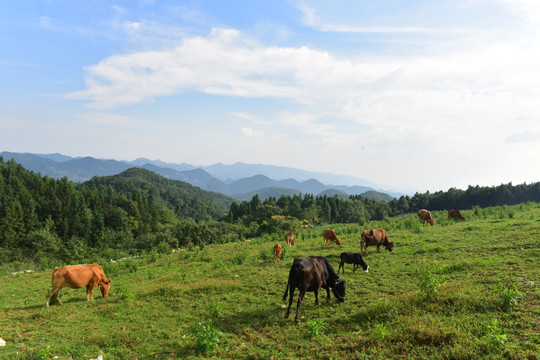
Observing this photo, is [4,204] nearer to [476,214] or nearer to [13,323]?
[13,323]

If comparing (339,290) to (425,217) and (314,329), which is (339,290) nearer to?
(314,329)

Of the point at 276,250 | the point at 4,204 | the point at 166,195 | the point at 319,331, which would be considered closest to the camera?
the point at 319,331

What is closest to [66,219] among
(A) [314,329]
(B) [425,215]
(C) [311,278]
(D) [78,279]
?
(D) [78,279]

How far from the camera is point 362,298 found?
10156 mm

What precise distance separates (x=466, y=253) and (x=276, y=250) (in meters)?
10.9

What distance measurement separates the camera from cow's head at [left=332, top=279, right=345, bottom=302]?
9938 millimetres

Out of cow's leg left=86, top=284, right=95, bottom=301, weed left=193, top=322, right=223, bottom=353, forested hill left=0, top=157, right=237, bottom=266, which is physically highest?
weed left=193, top=322, right=223, bottom=353

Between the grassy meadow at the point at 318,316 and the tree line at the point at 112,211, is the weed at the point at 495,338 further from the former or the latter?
the tree line at the point at 112,211

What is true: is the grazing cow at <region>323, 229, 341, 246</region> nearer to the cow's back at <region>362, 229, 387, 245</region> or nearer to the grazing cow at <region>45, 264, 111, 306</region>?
the cow's back at <region>362, 229, 387, 245</region>

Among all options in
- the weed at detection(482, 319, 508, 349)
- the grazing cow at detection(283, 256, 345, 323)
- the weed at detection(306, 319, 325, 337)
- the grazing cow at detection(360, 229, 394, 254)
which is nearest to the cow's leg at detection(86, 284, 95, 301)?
the grazing cow at detection(283, 256, 345, 323)

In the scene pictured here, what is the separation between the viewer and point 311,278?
9.21 meters

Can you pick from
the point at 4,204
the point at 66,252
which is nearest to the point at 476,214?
the point at 66,252

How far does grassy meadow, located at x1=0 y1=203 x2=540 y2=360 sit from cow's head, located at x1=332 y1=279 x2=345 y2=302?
0.30 metres

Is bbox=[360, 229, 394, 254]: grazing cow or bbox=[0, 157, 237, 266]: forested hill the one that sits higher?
bbox=[360, 229, 394, 254]: grazing cow
